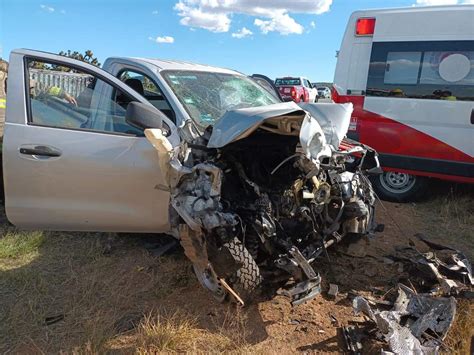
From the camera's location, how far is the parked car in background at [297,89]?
20578 mm

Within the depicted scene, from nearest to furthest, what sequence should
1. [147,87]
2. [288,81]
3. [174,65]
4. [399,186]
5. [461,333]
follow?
[461,333] → [174,65] → [147,87] → [399,186] → [288,81]

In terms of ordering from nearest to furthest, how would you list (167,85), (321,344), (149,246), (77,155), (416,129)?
(321,344), (77,155), (167,85), (149,246), (416,129)

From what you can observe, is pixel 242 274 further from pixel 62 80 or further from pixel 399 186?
pixel 399 186

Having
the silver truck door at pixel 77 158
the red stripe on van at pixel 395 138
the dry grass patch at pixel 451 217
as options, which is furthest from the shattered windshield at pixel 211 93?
the dry grass patch at pixel 451 217

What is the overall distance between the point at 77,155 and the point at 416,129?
4.14m

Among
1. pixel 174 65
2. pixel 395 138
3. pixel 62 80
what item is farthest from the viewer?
pixel 395 138

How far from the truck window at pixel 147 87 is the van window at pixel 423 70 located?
3.01m

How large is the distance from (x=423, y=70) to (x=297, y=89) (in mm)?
15996

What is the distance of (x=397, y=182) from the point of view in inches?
229

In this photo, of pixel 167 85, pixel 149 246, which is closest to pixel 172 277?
pixel 149 246

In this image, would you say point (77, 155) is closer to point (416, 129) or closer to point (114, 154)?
point (114, 154)

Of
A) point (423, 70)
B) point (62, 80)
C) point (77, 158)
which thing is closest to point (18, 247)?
point (77, 158)

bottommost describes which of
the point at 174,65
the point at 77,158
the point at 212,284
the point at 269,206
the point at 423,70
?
the point at 212,284

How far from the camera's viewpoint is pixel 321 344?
106 inches
